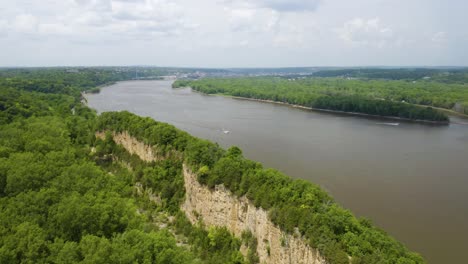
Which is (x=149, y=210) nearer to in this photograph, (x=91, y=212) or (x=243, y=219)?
(x=243, y=219)

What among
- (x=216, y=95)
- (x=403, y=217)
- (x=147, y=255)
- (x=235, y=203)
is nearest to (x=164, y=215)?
(x=235, y=203)

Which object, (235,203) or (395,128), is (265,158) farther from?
(395,128)

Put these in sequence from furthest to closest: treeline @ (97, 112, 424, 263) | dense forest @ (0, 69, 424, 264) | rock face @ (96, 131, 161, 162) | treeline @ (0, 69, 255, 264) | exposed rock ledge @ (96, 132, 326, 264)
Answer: rock face @ (96, 131, 161, 162)
exposed rock ledge @ (96, 132, 326, 264)
treeline @ (97, 112, 424, 263)
dense forest @ (0, 69, 424, 264)
treeline @ (0, 69, 255, 264)

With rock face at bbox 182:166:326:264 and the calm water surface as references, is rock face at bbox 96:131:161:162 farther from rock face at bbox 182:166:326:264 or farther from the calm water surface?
the calm water surface

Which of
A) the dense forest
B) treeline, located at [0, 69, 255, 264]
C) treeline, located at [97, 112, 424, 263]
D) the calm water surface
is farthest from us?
the calm water surface

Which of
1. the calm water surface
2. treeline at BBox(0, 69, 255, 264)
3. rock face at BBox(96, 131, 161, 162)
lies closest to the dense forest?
treeline at BBox(0, 69, 255, 264)

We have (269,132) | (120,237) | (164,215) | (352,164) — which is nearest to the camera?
(120,237)

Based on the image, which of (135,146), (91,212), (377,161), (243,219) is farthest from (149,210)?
(377,161)
